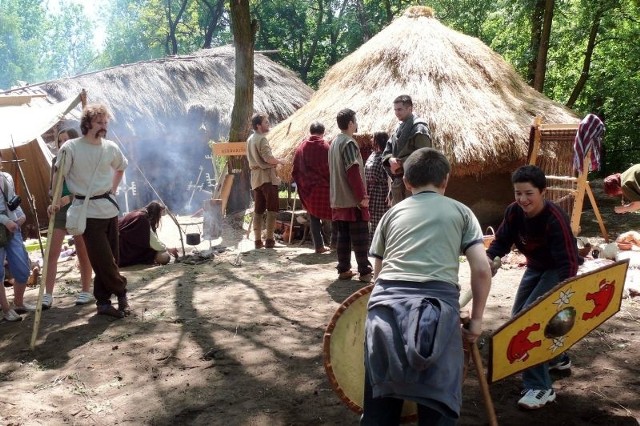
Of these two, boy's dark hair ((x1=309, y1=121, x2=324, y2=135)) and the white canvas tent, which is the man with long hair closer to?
the white canvas tent

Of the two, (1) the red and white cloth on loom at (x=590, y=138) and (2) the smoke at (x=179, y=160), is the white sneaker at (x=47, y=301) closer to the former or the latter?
(1) the red and white cloth on loom at (x=590, y=138)

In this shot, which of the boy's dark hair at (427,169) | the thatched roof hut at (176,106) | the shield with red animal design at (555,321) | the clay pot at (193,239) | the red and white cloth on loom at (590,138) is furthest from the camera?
the thatched roof hut at (176,106)

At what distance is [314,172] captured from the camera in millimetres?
7129

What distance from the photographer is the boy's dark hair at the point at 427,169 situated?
2.41 metres

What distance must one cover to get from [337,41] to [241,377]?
24.1 m

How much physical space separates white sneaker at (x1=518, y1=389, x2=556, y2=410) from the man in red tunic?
4175 millimetres

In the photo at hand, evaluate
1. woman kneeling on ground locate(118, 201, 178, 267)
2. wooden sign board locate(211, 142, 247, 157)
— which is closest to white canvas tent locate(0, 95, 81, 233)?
woman kneeling on ground locate(118, 201, 178, 267)

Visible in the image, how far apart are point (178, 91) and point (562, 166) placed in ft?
34.3

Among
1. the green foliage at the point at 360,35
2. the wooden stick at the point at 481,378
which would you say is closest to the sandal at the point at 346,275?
the wooden stick at the point at 481,378

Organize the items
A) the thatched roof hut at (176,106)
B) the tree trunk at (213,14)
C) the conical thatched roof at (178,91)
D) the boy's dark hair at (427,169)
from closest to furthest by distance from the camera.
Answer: the boy's dark hair at (427,169), the conical thatched roof at (178,91), the thatched roof hut at (176,106), the tree trunk at (213,14)

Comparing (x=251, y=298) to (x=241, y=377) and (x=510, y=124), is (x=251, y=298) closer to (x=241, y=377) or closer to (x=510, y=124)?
(x=241, y=377)

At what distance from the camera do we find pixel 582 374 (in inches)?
149

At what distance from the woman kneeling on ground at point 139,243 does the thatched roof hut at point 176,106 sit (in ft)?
22.5

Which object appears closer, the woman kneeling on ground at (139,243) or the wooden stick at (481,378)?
the wooden stick at (481,378)
